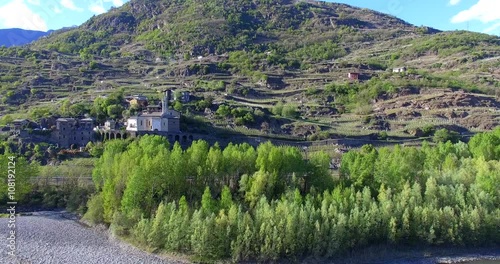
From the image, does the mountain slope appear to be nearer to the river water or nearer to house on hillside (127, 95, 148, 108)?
house on hillside (127, 95, 148, 108)

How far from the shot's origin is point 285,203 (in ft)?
88.6

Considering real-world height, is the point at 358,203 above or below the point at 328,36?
below

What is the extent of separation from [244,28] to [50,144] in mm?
101825

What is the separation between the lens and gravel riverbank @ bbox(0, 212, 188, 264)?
26.6m

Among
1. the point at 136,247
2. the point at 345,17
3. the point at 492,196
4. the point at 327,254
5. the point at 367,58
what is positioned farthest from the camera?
the point at 345,17

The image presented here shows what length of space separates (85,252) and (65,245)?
2.36 metres

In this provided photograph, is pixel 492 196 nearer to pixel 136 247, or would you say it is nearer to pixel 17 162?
pixel 136 247

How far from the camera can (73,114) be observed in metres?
60.6

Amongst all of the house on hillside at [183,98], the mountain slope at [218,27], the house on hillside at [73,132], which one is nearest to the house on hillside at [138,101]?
the house on hillside at [183,98]

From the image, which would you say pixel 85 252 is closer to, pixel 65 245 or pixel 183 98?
pixel 65 245

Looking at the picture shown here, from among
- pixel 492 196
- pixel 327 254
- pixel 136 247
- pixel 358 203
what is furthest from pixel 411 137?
pixel 136 247

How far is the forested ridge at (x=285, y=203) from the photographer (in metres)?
26.0

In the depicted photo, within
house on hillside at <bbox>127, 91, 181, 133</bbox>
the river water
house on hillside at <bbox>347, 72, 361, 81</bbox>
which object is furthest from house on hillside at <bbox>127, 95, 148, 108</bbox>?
house on hillside at <bbox>347, 72, 361, 81</bbox>

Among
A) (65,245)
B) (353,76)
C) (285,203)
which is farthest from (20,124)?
(353,76)
